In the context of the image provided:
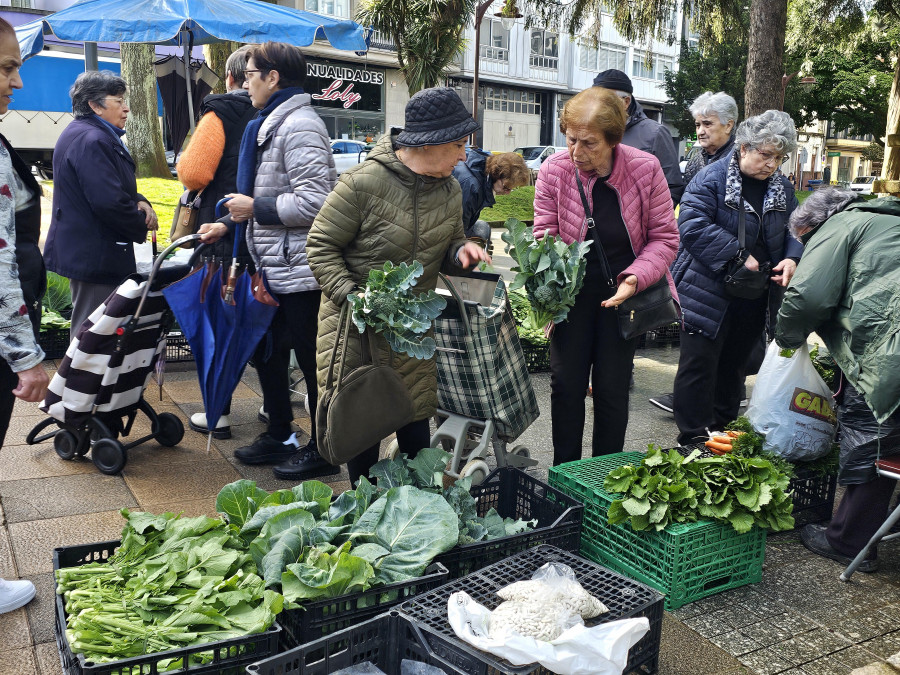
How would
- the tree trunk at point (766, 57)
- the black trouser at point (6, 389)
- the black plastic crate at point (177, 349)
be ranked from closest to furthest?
1. the black trouser at point (6, 389)
2. the black plastic crate at point (177, 349)
3. the tree trunk at point (766, 57)

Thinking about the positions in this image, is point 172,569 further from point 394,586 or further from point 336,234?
point 336,234

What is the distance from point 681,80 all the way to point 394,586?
150 feet

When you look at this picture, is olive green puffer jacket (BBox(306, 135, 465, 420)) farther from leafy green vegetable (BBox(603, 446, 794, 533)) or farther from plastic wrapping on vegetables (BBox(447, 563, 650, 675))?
plastic wrapping on vegetables (BBox(447, 563, 650, 675))

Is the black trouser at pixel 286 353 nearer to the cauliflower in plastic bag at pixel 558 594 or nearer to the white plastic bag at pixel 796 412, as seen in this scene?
the cauliflower in plastic bag at pixel 558 594

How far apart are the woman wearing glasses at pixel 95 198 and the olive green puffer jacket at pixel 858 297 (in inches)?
149

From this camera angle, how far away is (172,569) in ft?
8.63

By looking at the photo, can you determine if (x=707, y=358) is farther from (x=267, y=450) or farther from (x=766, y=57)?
(x=766, y=57)

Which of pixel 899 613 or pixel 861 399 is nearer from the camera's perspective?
pixel 899 613

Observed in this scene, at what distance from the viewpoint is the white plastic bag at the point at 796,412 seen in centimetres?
406

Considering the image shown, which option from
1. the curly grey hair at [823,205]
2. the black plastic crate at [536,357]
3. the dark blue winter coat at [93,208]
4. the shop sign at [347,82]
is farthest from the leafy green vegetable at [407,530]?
the shop sign at [347,82]

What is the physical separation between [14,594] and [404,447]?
5.39ft

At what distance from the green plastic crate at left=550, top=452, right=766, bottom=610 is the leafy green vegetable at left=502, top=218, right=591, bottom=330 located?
2.44 feet

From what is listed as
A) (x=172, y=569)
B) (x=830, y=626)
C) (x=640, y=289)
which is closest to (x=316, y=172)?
(x=640, y=289)

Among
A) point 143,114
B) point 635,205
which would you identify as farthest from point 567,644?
point 143,114
